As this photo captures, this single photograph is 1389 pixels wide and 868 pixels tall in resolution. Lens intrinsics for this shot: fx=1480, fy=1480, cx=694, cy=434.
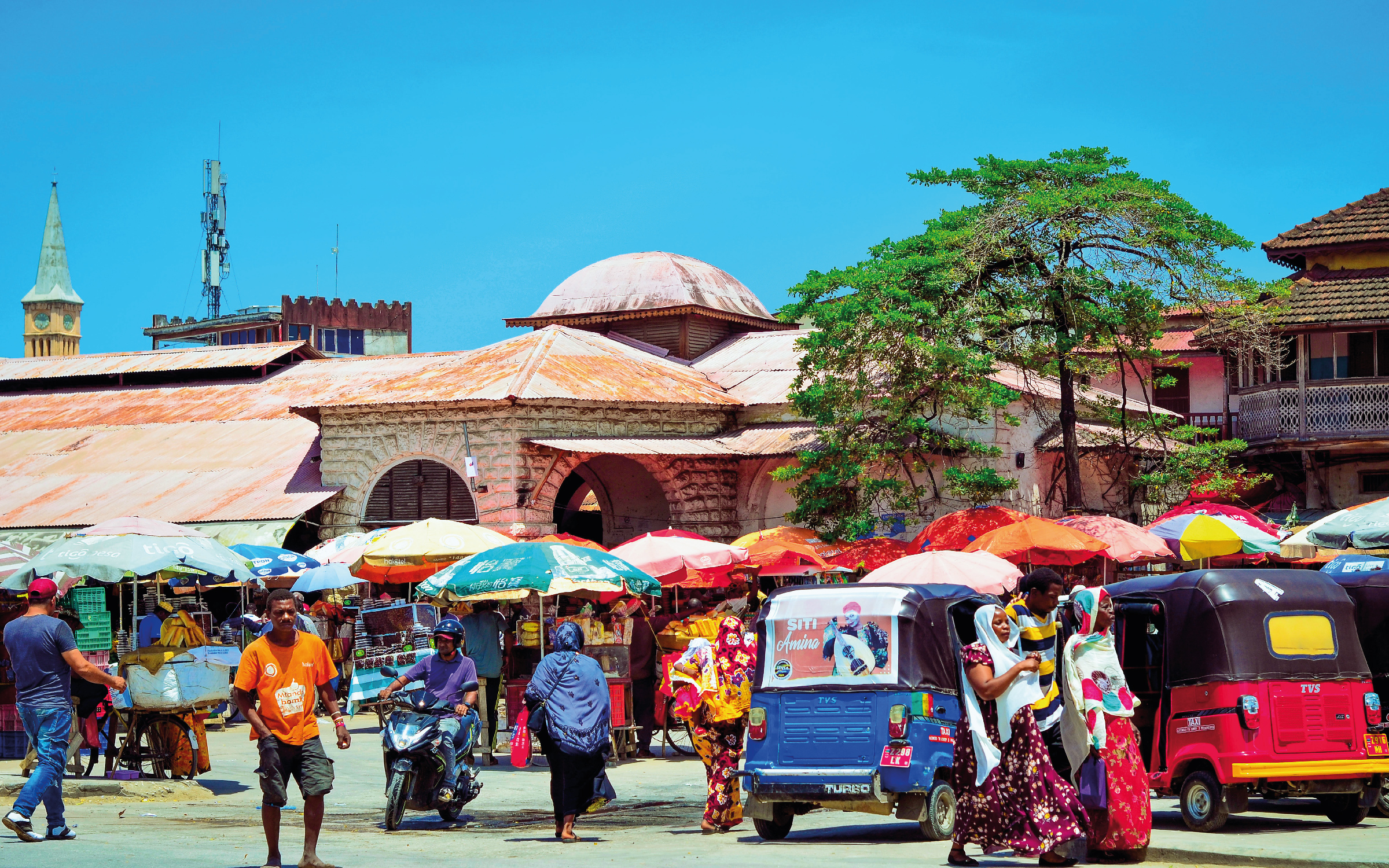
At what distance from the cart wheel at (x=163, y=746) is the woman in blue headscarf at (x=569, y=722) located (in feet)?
15.3

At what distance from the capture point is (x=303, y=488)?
2666 centimetres

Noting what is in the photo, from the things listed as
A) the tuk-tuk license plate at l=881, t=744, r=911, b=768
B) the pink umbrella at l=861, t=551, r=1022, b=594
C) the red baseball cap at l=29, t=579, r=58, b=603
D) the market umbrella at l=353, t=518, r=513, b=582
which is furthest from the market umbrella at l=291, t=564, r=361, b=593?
the tuk-tuk license plate at l=881, t=744, r=911, b=768

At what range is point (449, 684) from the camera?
11.2 m

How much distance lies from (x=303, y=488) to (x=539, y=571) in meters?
13.1

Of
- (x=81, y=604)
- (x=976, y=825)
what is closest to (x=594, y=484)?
(x=81, y=604)

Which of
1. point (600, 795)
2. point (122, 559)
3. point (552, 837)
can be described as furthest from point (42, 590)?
point (122, 559)

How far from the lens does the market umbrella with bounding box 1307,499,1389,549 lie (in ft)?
49.0

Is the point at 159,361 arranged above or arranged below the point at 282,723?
above

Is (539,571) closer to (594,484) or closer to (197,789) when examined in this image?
(197,789)

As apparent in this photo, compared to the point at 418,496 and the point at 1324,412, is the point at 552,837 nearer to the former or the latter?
the point at 418,496

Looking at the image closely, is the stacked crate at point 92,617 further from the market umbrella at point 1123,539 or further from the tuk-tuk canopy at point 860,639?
the tuk-tuk canopy at point 860,639

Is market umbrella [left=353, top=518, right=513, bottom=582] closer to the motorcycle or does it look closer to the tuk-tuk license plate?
the motorcycle

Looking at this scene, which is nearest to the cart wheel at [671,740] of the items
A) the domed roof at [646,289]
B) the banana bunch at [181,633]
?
the banana bunch at [181,633]

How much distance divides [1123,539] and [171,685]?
12059 mm
